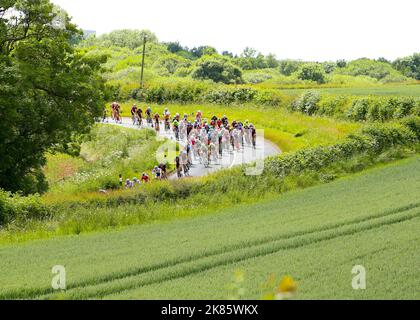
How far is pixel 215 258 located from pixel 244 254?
2.62ft

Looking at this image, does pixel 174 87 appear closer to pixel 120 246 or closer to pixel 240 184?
pixel 240 184

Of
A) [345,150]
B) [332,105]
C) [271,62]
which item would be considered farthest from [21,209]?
[271,62]

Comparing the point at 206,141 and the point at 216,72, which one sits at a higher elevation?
the point at 216,72

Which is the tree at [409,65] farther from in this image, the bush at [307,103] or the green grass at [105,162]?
the green grass at [105,162]

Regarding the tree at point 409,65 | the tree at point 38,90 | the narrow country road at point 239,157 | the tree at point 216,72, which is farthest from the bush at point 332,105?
the tree at point 409,65

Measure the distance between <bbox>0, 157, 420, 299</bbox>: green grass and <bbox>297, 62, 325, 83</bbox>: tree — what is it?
327 ft

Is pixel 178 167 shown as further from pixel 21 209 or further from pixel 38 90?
pixel 21 209

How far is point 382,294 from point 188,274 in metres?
4.89

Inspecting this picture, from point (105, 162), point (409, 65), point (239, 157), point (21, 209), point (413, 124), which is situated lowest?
point (105, 162)

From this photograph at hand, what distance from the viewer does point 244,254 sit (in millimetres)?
17438

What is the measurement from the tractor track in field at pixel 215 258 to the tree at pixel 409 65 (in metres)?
133

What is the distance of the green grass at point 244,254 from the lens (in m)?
14.2

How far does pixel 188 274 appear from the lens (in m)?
16.1

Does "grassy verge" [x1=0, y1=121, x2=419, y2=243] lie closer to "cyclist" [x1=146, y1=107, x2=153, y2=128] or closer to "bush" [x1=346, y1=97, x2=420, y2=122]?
"bush" [x1=346, y1=97, x2=420, y2=122]
